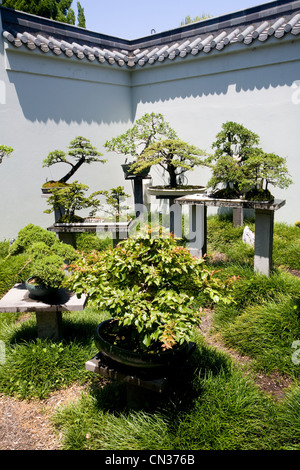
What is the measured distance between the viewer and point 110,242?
6.51 m

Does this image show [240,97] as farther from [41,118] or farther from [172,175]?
[41,118]

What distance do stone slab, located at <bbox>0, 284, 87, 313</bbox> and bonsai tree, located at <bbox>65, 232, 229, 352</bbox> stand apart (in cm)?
46

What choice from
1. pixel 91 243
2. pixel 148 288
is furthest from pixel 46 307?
pixel 91 243

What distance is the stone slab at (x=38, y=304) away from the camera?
3.40m

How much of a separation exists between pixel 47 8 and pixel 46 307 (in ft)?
34.8

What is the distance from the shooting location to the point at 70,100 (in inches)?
301

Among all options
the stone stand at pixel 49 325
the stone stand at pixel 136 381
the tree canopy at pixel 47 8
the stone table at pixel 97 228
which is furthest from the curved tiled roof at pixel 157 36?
the stone stand at pixel 136 381

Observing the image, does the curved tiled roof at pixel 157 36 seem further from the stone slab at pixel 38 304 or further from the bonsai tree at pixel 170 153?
the stone slab at pixel 38 304

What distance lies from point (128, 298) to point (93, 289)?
29 centimetres

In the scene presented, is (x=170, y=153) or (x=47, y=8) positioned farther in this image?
(x=47, y=8)

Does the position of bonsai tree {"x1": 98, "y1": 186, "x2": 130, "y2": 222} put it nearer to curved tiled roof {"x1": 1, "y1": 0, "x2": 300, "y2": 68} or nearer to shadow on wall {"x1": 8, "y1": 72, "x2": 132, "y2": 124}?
shadow on wall {"x1": 8, "y1": 72, "x2": 132, "y2": 124}

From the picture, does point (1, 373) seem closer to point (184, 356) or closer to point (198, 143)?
point (184, 356)
